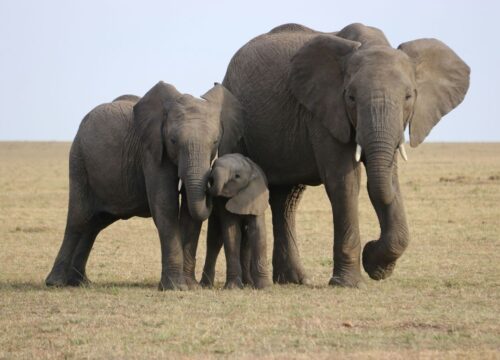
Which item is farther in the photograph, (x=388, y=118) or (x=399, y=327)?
(x=388, y=118)

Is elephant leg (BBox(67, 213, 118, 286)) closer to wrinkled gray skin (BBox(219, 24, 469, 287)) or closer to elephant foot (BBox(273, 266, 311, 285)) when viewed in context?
wrinkled gray skin (BBox(219, 24, 469, 287))

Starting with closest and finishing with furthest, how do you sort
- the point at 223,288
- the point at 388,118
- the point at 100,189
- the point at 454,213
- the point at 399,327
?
1. the point at 399,327
2. the point at 388,118
3. the point at 223,288
4. the point at 100,189
5. the point at 454,213

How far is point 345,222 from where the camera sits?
38.1ft

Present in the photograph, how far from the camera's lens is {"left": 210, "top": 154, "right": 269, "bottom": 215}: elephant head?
11.2 metres

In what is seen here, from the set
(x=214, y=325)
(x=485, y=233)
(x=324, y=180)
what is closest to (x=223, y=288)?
(x=324, y=180)

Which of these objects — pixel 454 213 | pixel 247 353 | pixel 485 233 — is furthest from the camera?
pixel 454 213

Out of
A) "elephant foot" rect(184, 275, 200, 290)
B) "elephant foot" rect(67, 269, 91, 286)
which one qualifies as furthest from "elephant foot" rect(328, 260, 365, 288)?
"elephant foot" rect(67, 269, 91, 286)

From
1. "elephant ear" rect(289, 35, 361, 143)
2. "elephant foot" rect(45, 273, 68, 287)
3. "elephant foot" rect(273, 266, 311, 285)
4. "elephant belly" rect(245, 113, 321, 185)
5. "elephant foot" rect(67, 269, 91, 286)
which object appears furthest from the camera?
"elephant foot" rect(67, 269, 91, 286)

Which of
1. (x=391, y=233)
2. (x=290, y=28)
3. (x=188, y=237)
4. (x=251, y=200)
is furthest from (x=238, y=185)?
(x=290, y=28)

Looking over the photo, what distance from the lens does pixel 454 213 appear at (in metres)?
22.8

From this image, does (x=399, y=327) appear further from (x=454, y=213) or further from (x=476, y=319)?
(x=454, y=213)

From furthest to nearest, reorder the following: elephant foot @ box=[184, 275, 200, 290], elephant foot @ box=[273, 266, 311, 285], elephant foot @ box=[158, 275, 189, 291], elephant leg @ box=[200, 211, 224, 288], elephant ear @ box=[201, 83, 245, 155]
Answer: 1. elephant foot @ box=[273, 266, 311, 285]
2. elephant leg @ box=[200, 211, 224, 288]
3. elephant ear @ box=[201, 83, 245, 155]
4. elephant foot @ box=[184, 275, 200, 290]
5. elephant foot @ box=[158, 275, 189, 291]

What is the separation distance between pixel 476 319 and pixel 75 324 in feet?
10.5

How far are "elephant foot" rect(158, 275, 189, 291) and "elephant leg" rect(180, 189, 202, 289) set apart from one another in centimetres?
14
